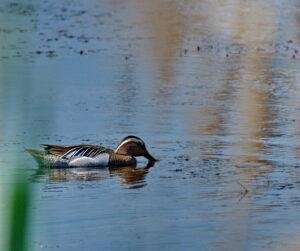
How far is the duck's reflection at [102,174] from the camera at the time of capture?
27.1ft

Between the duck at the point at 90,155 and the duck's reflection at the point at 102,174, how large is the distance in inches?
1.7

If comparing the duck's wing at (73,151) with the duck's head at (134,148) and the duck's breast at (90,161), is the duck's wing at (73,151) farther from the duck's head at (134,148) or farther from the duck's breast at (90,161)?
the duck's head at (134,148)

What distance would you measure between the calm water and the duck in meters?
0.09

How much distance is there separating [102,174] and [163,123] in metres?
2.02

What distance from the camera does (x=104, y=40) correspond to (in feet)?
57.5

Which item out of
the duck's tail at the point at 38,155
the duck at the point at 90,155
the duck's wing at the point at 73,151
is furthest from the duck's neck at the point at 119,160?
the duck's tail at the point at 38,155

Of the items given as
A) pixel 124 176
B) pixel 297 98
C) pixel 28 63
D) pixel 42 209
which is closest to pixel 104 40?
pixel 28 63

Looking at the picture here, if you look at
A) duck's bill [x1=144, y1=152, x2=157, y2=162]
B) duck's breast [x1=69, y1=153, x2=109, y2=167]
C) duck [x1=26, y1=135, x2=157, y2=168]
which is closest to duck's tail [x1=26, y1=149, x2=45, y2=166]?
duck [x1=26, y1=135, x2=157, y2=168]

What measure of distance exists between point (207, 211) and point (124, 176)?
1531 mm

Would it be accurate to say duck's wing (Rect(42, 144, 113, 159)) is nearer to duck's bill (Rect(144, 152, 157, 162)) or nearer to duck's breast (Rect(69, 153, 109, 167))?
duck's breast (Rect(69, 153, 109, 167))

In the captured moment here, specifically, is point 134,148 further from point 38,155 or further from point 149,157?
point 38,155

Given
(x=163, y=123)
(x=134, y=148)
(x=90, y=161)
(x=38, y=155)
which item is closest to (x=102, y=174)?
(x=90, y=161)

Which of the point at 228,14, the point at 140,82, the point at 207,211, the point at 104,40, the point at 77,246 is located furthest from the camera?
the point at 228,14

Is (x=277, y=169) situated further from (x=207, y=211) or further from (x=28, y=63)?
(x=28, y=63)
